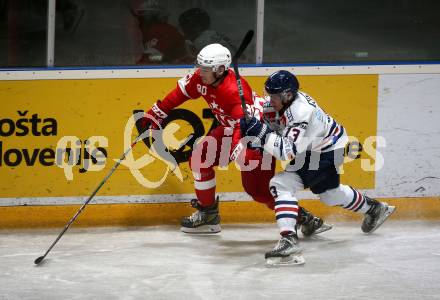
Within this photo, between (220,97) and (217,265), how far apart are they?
94cm

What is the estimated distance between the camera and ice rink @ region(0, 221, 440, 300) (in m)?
4.11

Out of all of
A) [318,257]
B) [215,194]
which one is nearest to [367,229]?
[318,257]

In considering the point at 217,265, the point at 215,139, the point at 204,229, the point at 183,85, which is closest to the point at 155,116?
the point at 183,85

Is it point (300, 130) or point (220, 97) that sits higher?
point (220, 97)

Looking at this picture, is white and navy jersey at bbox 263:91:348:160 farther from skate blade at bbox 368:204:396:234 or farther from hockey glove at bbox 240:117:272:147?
skate blade at bbox 368:204:396:234

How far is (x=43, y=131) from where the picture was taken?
5.34m

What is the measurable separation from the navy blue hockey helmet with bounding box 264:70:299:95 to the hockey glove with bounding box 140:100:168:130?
86 cm

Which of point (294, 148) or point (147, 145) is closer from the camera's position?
point (294, 148)

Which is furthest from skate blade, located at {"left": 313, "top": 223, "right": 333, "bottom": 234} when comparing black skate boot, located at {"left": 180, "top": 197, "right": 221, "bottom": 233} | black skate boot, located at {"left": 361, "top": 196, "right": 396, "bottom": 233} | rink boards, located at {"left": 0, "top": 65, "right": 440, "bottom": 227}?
black skate boot, located at {"left": 180, "top": 197, "right": 221, "bottom": 233}

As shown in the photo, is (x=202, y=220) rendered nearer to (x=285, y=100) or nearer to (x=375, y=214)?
(x=375, y=214)

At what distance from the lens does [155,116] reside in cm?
521

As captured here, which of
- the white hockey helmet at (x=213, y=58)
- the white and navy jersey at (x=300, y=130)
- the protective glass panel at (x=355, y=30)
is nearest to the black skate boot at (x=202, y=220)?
the white and navy jersey at (x=300, y=130)

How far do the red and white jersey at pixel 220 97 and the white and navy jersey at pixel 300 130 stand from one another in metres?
0.17

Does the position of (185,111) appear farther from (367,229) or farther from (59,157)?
(367,229)
